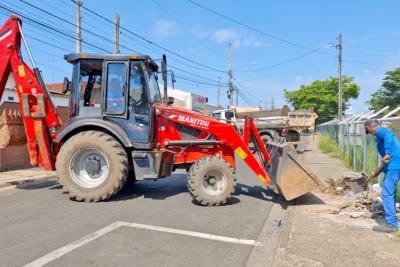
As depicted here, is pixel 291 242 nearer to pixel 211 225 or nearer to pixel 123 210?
pixel 211 225

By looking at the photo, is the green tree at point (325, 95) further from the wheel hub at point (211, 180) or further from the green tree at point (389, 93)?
the wheel hub at point (211, 180)

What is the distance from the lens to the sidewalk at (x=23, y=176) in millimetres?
8727

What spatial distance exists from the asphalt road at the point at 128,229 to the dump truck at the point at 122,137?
0.50 meters

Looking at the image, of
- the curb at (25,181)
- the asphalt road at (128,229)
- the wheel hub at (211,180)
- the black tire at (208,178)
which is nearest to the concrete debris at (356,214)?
the asphalt road at (128,229)

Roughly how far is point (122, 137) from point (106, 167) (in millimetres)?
736

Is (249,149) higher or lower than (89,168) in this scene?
higher

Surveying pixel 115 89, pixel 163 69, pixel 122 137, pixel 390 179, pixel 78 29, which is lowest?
pixel 390 179

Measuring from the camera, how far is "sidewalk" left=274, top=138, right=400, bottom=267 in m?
3.80

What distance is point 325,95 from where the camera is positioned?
49062 mm

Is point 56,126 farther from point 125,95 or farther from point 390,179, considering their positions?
point 390,179

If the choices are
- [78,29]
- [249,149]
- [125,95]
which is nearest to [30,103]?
[125,95]

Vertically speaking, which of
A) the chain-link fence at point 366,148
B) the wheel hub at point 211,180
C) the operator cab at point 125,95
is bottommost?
the wheel hub at point 211,180

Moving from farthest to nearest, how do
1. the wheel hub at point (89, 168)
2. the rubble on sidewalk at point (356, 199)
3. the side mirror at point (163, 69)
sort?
the side mirror at point (163, 69), the wheel hub at point (89, 168), the rubble on sidewalk at point (356, 199)

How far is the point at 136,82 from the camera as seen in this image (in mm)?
6699
